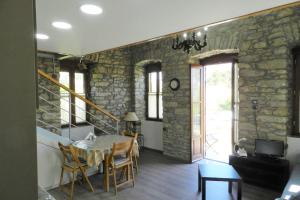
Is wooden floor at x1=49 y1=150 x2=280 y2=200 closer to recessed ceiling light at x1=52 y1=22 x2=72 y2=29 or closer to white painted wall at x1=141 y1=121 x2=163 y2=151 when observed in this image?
white painted wall at x1=141 y1=121 x2=163 y2=151

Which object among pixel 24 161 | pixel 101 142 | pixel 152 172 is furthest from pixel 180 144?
pixel 24 161

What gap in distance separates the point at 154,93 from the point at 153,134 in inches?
45.4

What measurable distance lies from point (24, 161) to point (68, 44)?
287 cm

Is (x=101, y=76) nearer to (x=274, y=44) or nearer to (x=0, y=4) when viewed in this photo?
(x=274, y=44)

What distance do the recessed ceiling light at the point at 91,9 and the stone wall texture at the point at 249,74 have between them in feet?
9.49

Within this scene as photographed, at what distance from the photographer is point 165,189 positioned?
132 inches

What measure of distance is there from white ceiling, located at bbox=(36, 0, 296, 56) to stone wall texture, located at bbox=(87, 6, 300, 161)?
6.72 feet

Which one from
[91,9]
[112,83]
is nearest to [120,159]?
[91,9]

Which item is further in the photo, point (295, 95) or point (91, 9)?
point (295, 95)

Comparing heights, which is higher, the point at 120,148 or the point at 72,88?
the point at 72,88

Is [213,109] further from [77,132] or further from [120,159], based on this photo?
[77,132]

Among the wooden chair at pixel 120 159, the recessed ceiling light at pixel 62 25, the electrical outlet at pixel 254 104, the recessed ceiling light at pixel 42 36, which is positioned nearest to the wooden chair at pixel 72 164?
the wooden chair at pixel 120 159

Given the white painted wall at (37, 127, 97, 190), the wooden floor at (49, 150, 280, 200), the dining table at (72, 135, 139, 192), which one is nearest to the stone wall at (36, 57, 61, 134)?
the white painted wall at (37, 127, 97, 190)

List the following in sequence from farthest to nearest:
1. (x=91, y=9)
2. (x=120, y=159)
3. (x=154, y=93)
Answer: (x=154, y=93) → (x=120, y=159) → (x=91, y=9)
